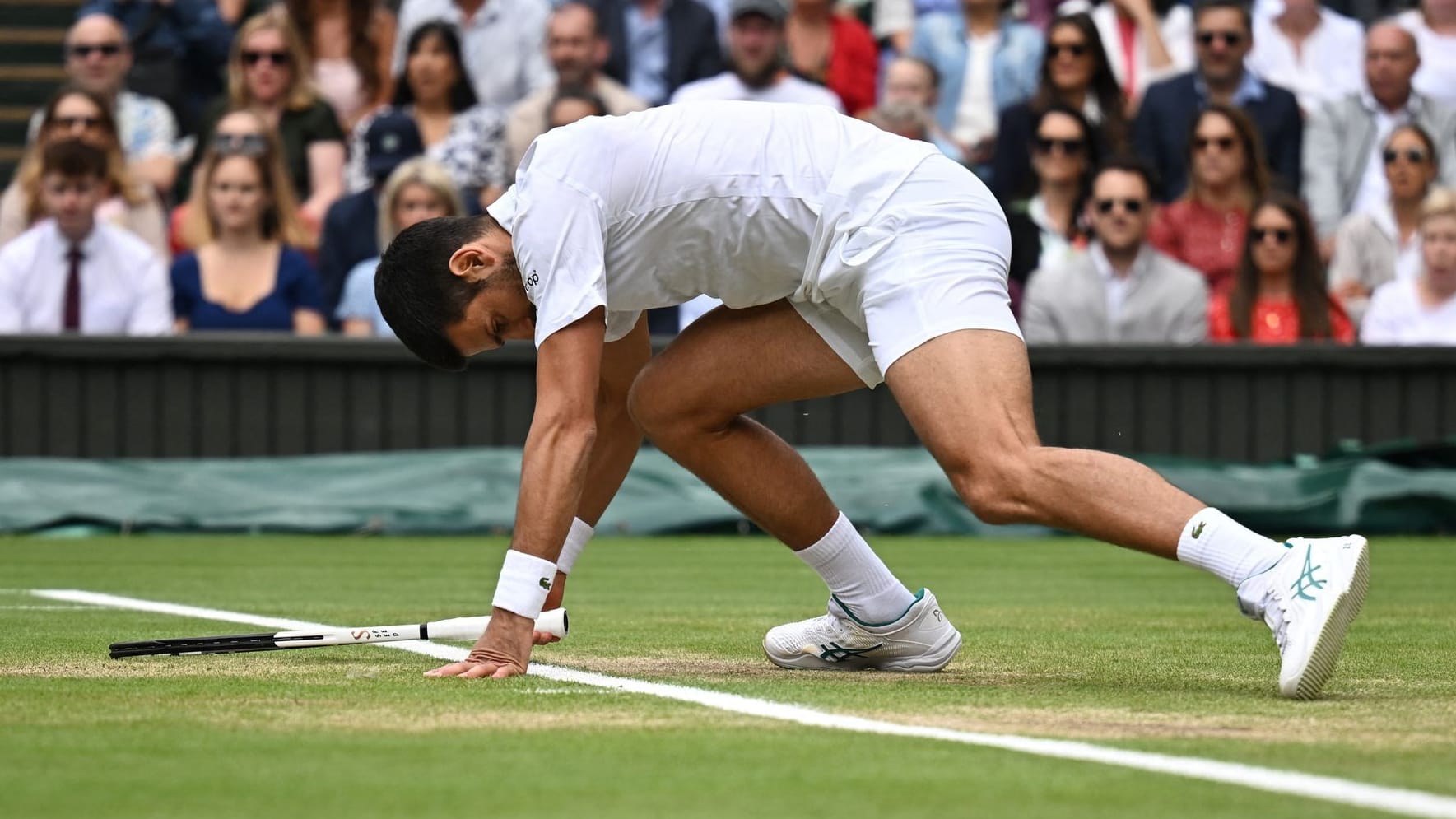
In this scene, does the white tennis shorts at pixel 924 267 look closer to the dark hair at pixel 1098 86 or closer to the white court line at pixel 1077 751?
the white court line at pixel 1077 751

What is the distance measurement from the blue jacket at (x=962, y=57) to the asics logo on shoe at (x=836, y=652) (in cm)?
933

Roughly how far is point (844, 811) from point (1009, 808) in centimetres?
25

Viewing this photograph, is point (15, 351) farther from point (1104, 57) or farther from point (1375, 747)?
point (1375, 747)

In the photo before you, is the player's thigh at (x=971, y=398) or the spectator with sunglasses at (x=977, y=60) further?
the spectator with sunglasses at (x=977, y=60)

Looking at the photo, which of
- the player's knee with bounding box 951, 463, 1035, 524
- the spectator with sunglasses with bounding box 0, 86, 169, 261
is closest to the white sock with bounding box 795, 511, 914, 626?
the player's knee with bounding box 951, 463, 1035, 524

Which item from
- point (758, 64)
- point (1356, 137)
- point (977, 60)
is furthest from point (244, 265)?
point (1356, 137)

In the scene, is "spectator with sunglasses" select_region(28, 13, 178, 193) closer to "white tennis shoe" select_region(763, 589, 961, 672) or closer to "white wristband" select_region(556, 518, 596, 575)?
"white wristband" select_region(556, 518, 596, 575)

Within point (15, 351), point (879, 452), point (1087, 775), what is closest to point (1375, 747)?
point (1087, 775)

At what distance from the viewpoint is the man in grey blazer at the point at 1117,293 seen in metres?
12.6

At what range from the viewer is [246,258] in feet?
42.7

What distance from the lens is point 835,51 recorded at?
49.6 feet

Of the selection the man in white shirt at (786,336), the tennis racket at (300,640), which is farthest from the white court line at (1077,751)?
the man in white shirt at (786,336)

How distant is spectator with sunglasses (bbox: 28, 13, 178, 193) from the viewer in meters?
14.7

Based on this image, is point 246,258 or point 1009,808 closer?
point 1009,808
